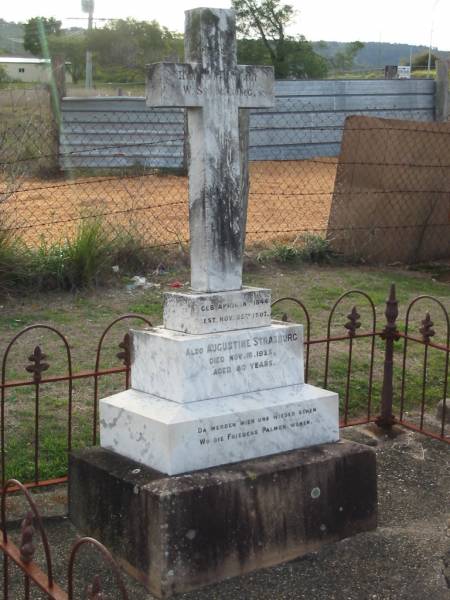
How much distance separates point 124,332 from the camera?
7.02 metres

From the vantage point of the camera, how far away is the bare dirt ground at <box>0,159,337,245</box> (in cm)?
913

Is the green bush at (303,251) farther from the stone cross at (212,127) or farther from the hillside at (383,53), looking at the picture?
the hillside at (383,53)

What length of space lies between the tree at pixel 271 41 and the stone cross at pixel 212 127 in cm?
1469

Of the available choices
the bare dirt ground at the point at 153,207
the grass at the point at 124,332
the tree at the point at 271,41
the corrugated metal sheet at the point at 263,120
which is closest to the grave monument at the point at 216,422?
the grass at the point at 124,332

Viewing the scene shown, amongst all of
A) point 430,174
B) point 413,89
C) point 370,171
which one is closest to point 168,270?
point 370,171

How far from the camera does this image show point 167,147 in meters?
14.9

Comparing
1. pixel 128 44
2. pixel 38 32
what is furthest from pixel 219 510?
pixel 38 32

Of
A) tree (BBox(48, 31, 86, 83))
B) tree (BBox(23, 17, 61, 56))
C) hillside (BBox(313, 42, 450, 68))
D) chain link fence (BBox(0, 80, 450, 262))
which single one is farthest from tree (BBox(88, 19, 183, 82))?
chain link fence (BBox(0, 80, 450, 262))

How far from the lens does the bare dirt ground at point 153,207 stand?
9.13 metres

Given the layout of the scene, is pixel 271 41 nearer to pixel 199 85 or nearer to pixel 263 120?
pixel 263 120

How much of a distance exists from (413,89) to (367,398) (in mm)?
10412

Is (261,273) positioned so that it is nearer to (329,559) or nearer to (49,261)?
(49,261)

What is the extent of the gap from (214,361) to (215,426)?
287mm

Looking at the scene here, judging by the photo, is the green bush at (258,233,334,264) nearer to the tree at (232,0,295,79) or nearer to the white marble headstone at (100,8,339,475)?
the white marble headstone at (100,8,339,475)
